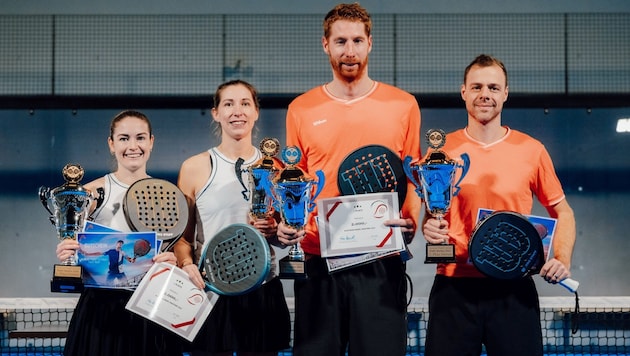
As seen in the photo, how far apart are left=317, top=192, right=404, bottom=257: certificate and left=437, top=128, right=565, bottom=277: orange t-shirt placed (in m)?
0.39

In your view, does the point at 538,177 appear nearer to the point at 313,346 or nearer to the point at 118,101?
the point at 313,346

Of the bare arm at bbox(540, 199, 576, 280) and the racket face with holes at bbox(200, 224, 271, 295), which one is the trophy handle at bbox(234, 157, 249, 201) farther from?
the bare arm at bbox(540, 199, 576, 280)

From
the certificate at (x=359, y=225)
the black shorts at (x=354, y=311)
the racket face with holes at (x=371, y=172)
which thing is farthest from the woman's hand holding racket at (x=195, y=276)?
the racket face with holes at (x=371, y=172)

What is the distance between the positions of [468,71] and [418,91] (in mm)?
5134

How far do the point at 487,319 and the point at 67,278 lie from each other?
181 cm

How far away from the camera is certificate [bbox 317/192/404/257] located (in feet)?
9.88

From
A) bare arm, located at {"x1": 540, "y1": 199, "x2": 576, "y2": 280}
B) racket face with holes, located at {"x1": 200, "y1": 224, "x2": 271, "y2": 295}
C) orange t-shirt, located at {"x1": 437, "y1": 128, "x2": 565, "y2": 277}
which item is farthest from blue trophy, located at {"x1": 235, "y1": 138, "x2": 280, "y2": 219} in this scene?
bare arm, located at {"x1": 540, "y1": 199, "x2": 576, "y2": 280}

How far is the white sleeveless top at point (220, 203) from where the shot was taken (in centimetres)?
337

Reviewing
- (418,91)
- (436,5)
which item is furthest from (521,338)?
(436,5)

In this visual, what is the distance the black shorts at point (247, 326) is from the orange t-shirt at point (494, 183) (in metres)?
0.78

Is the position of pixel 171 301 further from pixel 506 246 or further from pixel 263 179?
pixel 506 246

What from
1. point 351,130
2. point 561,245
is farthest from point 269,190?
point 561,245

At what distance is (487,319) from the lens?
10.4ft

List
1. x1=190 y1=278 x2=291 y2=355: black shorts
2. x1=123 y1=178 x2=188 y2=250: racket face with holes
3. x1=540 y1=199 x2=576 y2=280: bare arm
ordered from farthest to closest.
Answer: x1=190 y1=278 x2=291 y2=355: black shorts, x1=123 y1=178 x2=188 y2=250: racket face with holes, x1=540 y1=199 x2=576 y2=280: bare arm
